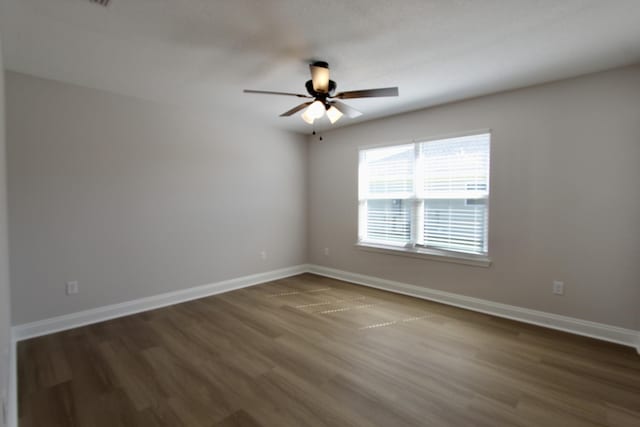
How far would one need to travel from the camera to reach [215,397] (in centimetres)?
203

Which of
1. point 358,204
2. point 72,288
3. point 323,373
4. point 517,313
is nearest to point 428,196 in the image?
point 358,204

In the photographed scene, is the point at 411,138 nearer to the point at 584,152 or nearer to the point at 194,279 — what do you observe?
the point at 584,152

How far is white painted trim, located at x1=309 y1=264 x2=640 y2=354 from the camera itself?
277cm

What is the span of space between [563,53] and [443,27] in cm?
120

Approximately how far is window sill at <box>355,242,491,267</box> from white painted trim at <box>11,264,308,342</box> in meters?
1.71

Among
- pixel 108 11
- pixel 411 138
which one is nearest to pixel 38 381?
pixel 108 11

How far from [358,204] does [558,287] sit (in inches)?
105

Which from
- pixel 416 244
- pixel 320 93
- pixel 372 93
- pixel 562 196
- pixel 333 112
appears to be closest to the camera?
pixel 372 93

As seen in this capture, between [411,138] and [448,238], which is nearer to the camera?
[448,238]

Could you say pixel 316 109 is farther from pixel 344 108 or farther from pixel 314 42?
pixel 314 42

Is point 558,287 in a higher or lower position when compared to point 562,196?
lower

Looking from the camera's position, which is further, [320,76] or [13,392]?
[320,76]

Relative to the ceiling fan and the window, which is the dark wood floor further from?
the ceiling fan

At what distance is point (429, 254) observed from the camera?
3.97 metres
